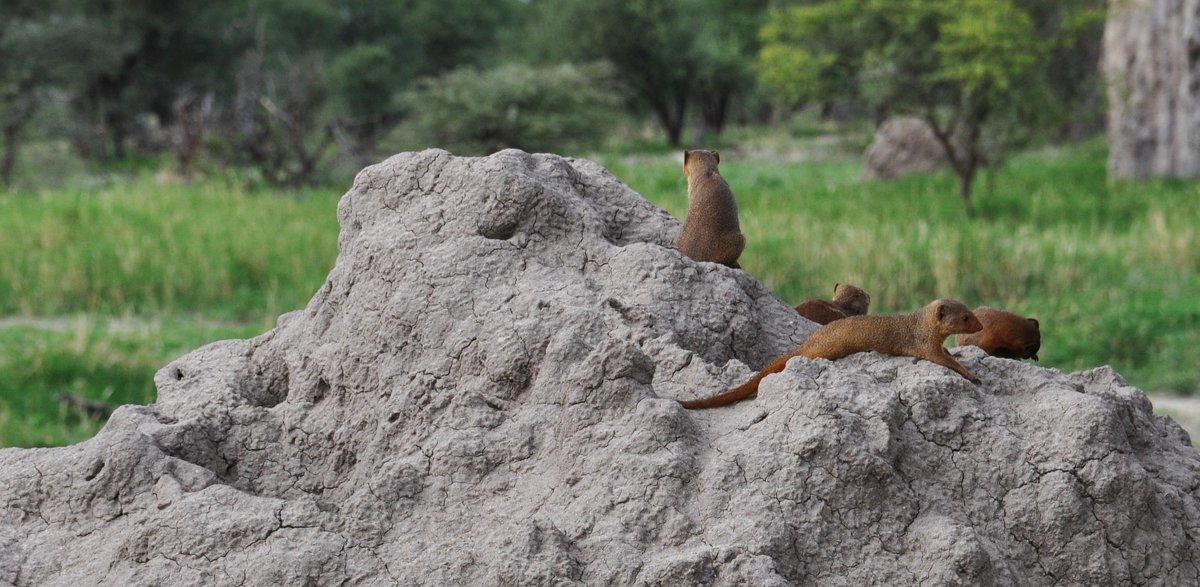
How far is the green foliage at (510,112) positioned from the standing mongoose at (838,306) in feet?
61.9

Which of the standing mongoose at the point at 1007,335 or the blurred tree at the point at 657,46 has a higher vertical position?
the standing mongoose at the point at 1007,335

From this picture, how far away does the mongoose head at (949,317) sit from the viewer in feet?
8.93

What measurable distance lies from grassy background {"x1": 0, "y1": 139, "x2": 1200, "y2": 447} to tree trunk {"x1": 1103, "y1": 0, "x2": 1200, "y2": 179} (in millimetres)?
1134

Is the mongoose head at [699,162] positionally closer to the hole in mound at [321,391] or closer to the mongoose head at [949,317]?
the mongoose head at [949,317]

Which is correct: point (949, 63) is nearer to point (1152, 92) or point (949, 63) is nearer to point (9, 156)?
point (1152, 92)

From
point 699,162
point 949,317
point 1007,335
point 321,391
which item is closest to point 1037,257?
point 699,162

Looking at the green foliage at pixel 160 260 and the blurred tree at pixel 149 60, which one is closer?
the green foliage at pixel 160 260

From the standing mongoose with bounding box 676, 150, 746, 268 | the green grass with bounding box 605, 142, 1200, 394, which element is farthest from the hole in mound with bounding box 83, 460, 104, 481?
the green grass with bounding box 605, 142, 1200, 394

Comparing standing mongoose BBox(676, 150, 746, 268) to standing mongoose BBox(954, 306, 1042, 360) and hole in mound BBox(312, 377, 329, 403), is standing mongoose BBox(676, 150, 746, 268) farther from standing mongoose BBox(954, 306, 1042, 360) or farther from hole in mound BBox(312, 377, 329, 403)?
hole in mound BBox(312, 377, 329, 403)

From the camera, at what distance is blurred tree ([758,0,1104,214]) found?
45.6 ft

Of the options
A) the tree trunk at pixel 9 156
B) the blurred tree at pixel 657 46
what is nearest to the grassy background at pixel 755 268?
the tree trunk at pixel 9 156

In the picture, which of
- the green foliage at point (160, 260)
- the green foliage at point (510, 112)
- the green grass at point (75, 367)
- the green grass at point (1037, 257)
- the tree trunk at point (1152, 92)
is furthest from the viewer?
the green foliage at point (510, 112)

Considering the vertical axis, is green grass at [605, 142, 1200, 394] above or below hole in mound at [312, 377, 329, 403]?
below

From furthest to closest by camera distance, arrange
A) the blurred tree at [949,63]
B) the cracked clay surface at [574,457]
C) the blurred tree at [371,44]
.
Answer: the blurred tree at [371,44]
the blurred tree at [949,63]
the cracked clay surface at [574,457]
